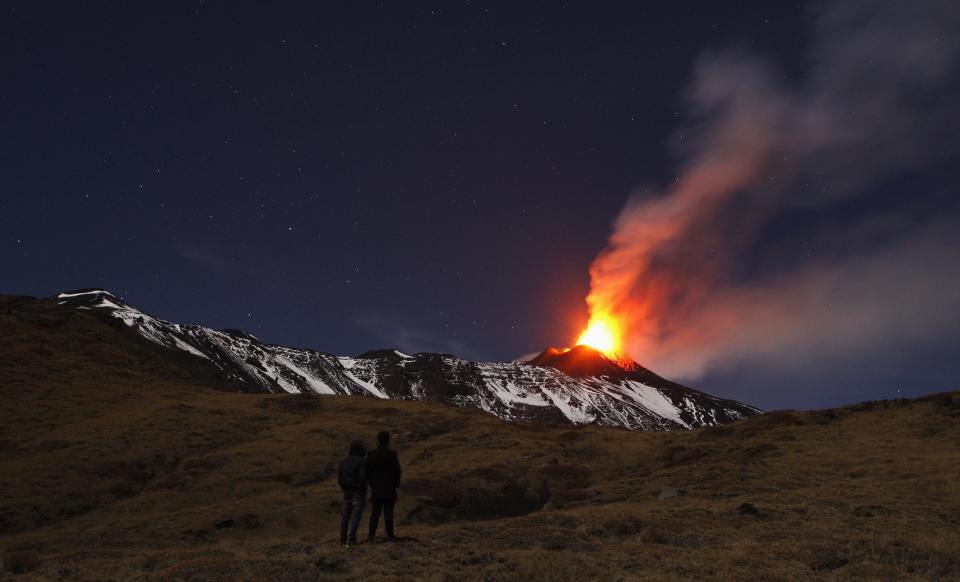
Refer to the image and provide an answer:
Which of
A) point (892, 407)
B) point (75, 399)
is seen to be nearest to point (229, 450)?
point (75, 399)

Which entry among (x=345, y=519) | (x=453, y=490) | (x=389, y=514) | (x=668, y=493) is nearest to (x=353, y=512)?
(x=345, y=519)

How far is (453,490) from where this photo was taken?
122ft

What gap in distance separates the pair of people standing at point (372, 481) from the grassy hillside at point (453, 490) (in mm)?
947

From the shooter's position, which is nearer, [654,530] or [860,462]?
[654,530]

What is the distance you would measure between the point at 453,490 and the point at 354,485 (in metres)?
20.1

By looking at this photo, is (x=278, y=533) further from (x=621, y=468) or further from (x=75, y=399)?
(x=75, y=399)

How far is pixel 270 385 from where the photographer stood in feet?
638

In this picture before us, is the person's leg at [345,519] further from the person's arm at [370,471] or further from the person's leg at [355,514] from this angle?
the person's arm at [370,471]

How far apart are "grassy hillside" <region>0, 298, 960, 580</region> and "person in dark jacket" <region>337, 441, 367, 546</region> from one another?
0.94 metres

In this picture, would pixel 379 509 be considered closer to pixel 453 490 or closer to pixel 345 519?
pixel 345 519

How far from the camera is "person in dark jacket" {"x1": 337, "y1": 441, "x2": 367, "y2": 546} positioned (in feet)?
59.8

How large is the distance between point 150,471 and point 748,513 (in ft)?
132

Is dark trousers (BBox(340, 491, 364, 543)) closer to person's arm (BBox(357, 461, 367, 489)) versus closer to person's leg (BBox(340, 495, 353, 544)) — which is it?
person's leg (BBox(340, 495, 353, 544))

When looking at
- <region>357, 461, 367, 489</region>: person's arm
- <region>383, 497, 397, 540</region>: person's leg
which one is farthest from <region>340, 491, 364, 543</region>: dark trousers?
<region>383, 497, 397, 540</region>: person's leg
